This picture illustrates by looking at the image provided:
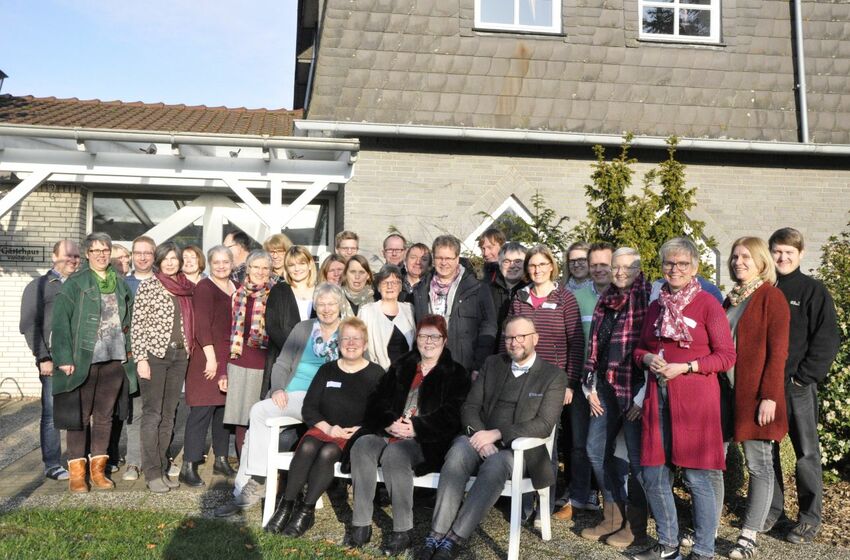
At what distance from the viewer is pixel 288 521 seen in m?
5.25

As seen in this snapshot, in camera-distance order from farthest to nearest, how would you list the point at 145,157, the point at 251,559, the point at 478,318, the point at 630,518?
the point at 145,157
the point at 478,318
the point at 630,518
the point at 251,559

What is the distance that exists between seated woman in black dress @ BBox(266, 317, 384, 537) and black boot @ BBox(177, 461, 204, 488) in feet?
3.75

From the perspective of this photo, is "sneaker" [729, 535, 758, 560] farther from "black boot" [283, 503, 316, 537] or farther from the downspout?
the downspout

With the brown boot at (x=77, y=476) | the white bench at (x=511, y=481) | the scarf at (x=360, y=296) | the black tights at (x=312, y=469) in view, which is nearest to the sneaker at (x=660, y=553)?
the white bench at (x=511, y=481)

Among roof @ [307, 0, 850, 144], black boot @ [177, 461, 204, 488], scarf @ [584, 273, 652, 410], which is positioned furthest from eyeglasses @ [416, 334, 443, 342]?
roof @ [307, 0, 850, 144]

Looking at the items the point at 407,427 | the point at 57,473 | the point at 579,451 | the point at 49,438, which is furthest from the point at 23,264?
the point at 579,451

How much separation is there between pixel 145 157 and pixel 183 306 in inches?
155

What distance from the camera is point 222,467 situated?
22.1ft

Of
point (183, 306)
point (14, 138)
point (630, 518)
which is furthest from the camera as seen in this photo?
point (14, 138)

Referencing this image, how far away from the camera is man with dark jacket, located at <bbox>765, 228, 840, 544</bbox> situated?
202 inches

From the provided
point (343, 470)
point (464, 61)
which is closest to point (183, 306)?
point (343, 470)

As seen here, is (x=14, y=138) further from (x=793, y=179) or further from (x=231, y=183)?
(x=793, y=179)

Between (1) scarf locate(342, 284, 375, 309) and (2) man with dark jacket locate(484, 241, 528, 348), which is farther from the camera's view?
(1) scarf locate(342, 284, 375, 309)

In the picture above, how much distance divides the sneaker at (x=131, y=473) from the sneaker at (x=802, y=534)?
478 cm
